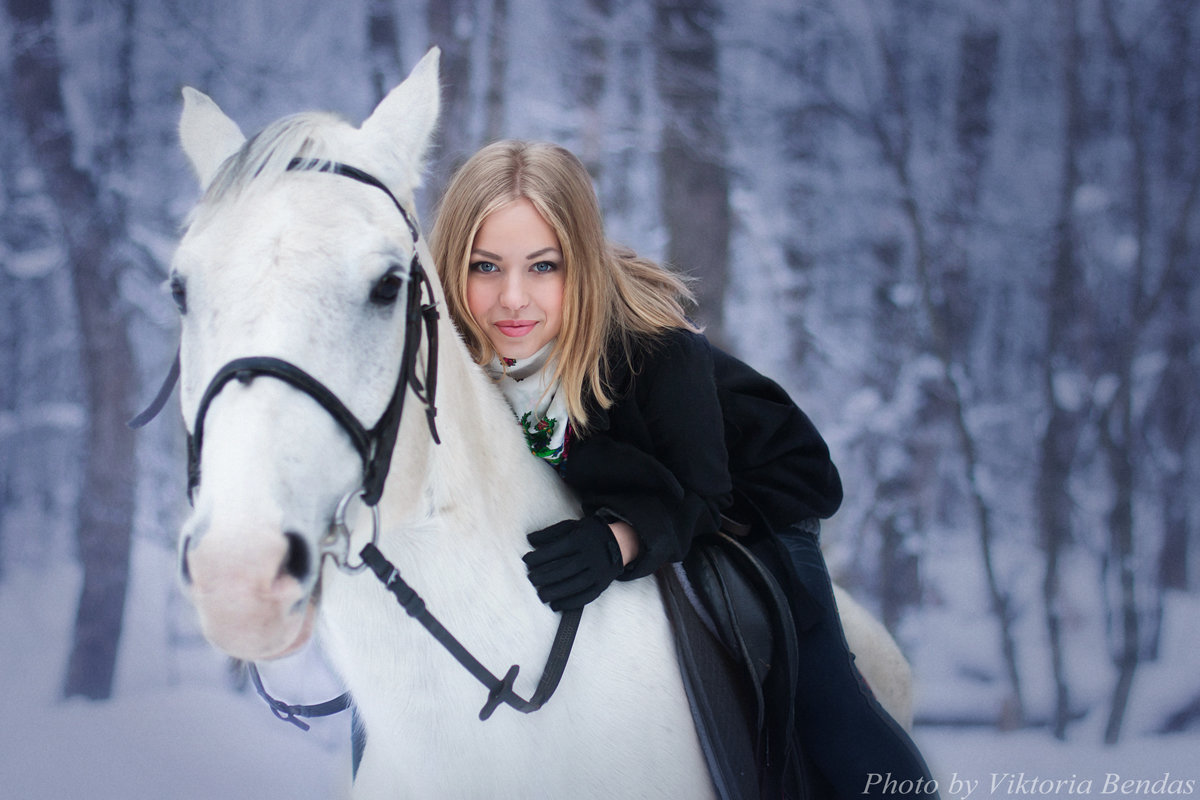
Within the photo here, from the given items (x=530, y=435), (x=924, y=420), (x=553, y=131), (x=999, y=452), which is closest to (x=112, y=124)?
(x=553, y=131)

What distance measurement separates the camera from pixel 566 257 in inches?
54.1

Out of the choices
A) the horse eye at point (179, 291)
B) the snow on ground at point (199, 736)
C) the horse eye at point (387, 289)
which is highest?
the horse eye at point (387, 289)

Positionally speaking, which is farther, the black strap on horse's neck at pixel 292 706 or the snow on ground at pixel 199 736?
the snow on ground at pixel 199 736

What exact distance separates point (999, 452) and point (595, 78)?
2.79 meters

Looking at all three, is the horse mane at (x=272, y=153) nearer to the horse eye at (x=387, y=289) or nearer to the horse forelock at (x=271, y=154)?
the horse forelock at (x=271, y=154)

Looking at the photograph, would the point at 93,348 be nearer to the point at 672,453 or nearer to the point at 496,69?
the point at 496,69

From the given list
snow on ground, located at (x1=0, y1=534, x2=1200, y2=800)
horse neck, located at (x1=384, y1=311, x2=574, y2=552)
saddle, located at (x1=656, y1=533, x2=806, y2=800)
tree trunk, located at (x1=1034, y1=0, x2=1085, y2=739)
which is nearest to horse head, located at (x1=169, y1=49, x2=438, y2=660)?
horse neck, located at (x1=384, y1=311, x2=574, y2=552)

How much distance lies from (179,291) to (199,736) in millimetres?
2975

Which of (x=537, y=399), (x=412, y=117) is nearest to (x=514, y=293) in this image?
(x=537, y=399)

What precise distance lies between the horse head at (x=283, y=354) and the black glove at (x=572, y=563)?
354 millimetres

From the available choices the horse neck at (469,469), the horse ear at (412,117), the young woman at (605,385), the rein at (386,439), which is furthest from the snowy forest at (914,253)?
the rein at (386,439)

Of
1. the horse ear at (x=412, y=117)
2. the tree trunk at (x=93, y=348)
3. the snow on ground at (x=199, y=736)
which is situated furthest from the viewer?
the tree trunk at (x=93, y=348)

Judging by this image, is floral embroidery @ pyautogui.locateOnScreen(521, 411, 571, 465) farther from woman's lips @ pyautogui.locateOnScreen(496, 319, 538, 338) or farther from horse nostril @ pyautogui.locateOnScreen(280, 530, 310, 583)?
horse nostril @ pyautogui.locateOnScreen(280, 530, 310, 583)

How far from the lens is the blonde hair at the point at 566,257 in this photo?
53.2 inches
